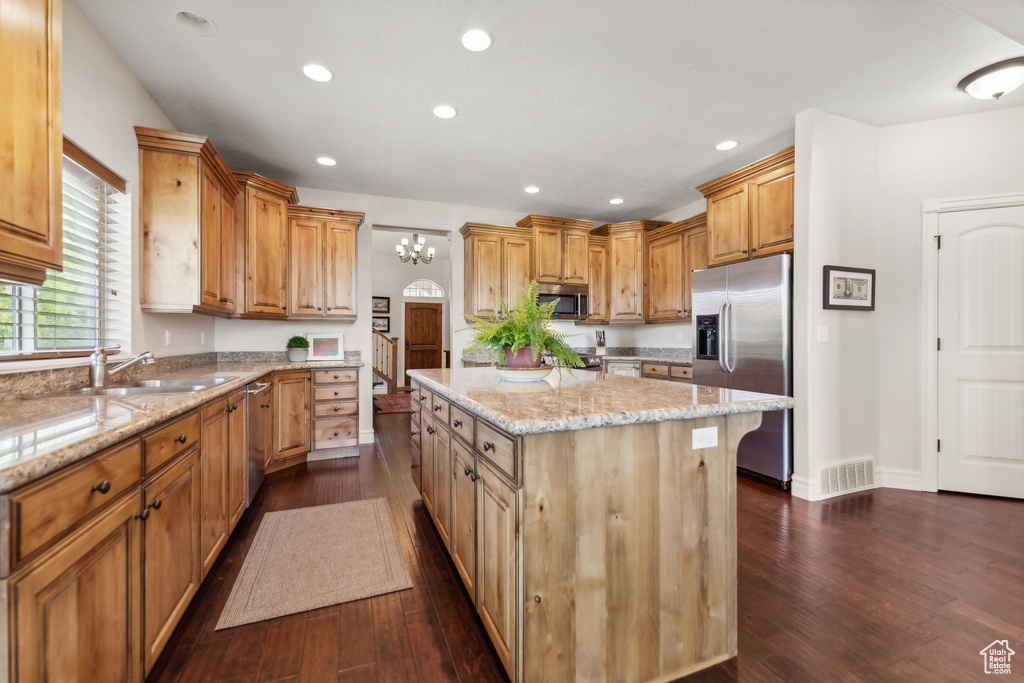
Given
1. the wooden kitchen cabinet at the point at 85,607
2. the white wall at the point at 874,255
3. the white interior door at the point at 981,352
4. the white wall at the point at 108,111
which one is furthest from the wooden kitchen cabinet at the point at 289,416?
the white interior door at the point at 981,352

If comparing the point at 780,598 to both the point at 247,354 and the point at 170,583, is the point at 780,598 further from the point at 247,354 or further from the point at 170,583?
the point at 247,354

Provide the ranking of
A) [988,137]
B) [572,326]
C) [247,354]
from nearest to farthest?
[988,137] → [247,354] → [572,326]

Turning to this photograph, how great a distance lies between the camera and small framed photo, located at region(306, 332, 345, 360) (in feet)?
14.8

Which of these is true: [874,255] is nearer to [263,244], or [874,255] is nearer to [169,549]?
[169,549]

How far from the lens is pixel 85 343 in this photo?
2277mm

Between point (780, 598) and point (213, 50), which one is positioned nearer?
point (780, 598)

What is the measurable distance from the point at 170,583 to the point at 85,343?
60.9 inches

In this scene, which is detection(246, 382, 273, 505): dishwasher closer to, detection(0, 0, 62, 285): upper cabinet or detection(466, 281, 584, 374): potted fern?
detection(0, 0, 62, 285): upper cabinet

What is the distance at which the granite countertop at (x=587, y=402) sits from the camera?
1.25 meters

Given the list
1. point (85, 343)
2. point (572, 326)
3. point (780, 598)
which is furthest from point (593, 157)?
point (85, 343)

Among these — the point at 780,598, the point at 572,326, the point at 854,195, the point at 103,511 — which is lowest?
the point at 780,598

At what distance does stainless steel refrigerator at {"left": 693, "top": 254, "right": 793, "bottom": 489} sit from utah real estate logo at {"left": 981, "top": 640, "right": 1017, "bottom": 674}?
1539 millimetres

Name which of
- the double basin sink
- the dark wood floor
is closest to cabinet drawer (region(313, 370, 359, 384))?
the double basin sink

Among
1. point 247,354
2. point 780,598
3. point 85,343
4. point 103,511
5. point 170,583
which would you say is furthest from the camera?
point 247,354
